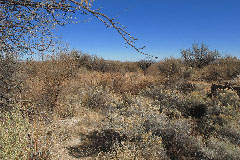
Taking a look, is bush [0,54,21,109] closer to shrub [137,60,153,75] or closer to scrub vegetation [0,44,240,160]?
scrub vegetation [0,44,240,160]

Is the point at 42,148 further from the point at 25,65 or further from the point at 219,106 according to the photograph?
the point at 219,106

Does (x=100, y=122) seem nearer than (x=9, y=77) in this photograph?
Yes

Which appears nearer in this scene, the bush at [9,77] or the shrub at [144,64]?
the bush at [9,77]

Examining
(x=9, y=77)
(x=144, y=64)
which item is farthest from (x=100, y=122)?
(x=144, y=64)

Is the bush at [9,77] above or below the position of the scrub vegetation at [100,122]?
above

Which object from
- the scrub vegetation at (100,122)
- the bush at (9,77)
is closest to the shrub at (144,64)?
the scrub vegetation at (100,122)

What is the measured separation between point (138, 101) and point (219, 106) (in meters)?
2.55

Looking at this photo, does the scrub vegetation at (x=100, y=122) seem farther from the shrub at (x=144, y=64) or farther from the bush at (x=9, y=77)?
the shrub at (x=144, y=64)

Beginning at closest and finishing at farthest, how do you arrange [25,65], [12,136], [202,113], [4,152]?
[4,152]
[12,136]
[202,113]
[25,65]

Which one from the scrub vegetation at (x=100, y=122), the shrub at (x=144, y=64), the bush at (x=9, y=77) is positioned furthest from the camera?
the shrub at (x=144, y=64)

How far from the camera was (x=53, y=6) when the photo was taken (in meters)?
1.42

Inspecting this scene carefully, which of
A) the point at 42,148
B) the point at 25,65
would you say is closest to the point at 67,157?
the point at 42,148

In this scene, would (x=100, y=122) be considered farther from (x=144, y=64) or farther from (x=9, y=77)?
(x=144, y=64)

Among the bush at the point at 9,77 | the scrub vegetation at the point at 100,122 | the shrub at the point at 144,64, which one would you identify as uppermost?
the shrub at the point at 144,64
